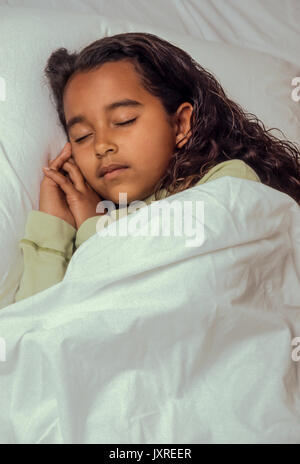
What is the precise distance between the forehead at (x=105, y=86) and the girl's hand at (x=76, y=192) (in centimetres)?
A: 12

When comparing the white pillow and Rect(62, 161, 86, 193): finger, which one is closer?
the white pillow

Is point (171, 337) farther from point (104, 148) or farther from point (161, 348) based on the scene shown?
point (104, 148)

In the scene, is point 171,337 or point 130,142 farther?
point 130,142

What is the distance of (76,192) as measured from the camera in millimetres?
1096

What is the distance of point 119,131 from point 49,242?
229mm

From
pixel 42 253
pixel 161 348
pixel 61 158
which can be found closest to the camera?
pixel 161 348

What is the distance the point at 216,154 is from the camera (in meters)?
1.08

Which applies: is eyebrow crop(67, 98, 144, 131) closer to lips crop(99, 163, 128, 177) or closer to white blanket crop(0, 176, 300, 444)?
lips crop(99, 163, 128, 177)

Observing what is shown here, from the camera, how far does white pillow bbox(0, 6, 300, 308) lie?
986 millimetres

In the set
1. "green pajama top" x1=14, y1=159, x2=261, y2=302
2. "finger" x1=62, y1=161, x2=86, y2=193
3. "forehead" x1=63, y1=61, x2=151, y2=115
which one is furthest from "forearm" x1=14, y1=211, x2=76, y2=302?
"forehead" x1=63, y1=61, x2=151, y2=115

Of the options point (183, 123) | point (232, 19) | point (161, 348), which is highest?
point (232, 19)

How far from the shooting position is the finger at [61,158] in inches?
42.4

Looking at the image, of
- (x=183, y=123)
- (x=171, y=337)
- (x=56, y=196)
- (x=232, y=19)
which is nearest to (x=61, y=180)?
(x=56, y=196)

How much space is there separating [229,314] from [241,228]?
0.38ft
